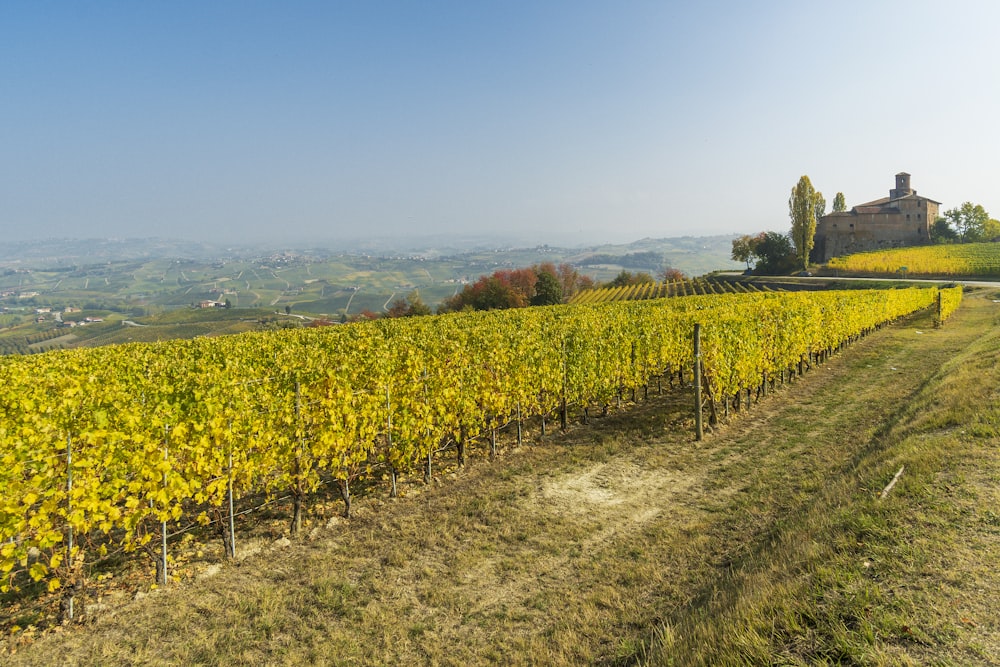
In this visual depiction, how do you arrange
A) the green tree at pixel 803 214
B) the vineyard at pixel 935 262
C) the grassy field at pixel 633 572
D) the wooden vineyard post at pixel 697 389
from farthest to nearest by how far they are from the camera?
the green tree at pixel 803 214
the vineyard at pixel 935 262
the wooden vineyard post at pixel 697 389
the grassy field at pixel 633 572

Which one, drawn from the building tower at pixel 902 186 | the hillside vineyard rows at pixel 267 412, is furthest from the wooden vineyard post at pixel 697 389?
the building tower at pixel 902 186

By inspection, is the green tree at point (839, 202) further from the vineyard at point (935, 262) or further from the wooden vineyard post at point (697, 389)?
the wooden vineyard post at point (697, 389)

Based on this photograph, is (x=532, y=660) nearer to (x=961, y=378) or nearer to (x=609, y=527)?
(x=609, y=527)

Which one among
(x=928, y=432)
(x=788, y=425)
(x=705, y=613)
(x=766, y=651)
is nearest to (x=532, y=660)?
(x=705, y=613)

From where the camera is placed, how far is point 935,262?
2901 inches

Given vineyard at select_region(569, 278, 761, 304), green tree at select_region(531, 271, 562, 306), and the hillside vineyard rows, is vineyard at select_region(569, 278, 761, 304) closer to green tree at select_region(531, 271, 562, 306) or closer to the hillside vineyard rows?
green tree at select_region(531, 271, 562, 306)

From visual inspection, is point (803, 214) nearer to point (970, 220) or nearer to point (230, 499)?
point (970, 220)

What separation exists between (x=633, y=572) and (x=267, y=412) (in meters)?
5.90

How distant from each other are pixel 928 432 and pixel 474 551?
8.72m

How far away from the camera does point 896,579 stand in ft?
14.0

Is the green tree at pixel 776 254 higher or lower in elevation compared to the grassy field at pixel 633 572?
higher

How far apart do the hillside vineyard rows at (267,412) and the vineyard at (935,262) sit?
80.8 m

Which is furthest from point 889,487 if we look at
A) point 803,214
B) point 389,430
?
point 803,214

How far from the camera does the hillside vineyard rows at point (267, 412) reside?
17.7 ft
